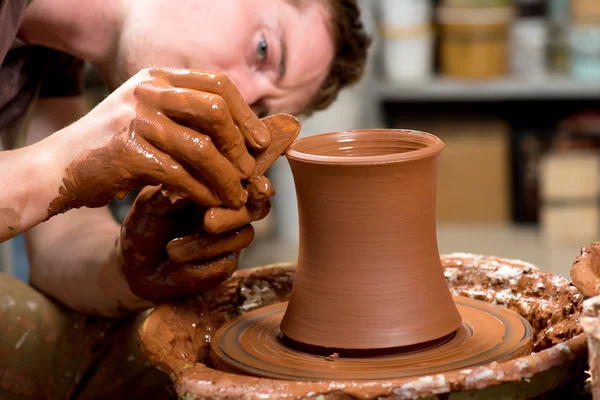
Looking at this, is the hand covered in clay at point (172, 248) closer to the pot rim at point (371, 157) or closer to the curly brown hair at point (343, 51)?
the pot rim at point (371, 157)

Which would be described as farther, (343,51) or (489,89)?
(489,89)

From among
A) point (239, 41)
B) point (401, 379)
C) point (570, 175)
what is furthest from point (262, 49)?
point (570, 175)

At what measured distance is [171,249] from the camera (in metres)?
1.21

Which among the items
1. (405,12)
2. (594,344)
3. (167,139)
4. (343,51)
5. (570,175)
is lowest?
(570,175)

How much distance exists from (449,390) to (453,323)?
275 mm

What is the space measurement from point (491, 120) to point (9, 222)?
10.4ft

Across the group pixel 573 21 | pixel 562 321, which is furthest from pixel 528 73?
pixel 562 321

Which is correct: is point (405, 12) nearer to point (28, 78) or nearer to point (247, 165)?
point (28, 78)

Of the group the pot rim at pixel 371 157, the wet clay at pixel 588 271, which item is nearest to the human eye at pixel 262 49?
the pot rim at pixel 371 157

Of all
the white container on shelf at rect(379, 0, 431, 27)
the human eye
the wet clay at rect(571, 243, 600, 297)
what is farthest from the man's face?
the white container on shelf at rect(379, 0, 431, 27)

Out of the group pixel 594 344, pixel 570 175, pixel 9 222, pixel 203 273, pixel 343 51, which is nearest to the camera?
pixel 594 344

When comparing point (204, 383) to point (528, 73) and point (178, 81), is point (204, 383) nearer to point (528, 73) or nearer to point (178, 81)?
point (178, 81)

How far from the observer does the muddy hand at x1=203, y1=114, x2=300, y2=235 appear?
3.64 feet

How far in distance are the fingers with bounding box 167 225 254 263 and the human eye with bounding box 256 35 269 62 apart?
42 centimetres
